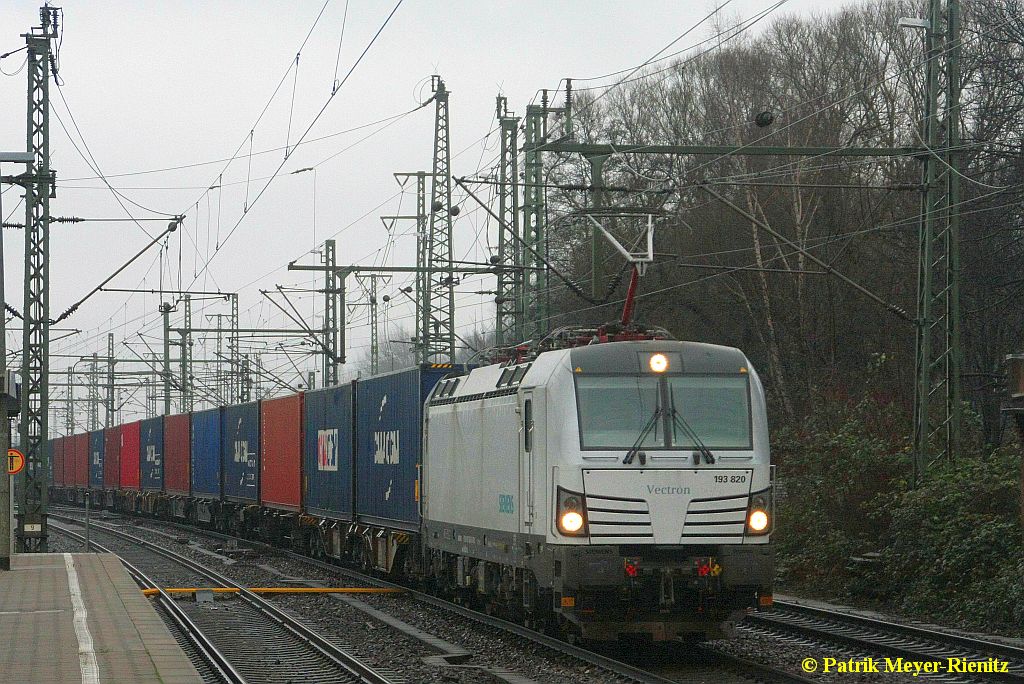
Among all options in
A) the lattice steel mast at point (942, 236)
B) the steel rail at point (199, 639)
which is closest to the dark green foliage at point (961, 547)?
the lattice steel mast at point (942, 236)

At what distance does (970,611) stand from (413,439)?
774 centimetres

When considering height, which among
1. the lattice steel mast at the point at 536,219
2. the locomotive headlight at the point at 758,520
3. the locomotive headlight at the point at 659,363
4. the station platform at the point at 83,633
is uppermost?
the lattice steel mast at the point at 536,219

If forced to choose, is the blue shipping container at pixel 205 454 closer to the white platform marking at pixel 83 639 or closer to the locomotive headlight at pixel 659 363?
the white platform marking at pixel 83 639

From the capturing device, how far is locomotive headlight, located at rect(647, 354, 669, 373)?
1362 cm

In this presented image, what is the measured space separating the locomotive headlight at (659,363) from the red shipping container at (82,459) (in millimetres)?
54474

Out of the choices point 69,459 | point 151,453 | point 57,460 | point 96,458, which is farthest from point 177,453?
point 57,460

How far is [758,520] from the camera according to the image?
13367mm

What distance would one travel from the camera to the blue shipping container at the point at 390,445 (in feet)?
66.7

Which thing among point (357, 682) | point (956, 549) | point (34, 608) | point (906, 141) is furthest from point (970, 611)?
point (906, 141)

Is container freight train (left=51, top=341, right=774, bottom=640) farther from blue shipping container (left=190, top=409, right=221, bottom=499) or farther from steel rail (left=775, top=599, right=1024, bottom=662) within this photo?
blue shipping container (left=190, top=409, right=221, bottom=499)

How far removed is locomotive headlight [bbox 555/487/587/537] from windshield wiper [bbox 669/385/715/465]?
1.11m

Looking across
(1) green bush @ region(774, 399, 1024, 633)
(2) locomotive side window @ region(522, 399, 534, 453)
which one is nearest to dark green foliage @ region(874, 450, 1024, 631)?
(1) green bush @ region(774, 399, 1024, 633)

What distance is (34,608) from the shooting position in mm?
16453

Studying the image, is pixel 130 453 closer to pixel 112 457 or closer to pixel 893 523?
pixel 112 457
